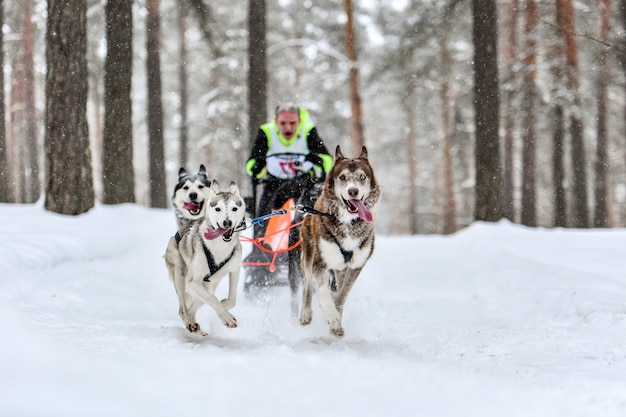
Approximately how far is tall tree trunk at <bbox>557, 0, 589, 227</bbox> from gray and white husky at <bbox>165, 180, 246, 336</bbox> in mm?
14428

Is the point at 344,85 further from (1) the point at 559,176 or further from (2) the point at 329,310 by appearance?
(2) the point at 329,310

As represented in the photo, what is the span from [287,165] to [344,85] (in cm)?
1777

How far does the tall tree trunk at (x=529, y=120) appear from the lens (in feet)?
55.6

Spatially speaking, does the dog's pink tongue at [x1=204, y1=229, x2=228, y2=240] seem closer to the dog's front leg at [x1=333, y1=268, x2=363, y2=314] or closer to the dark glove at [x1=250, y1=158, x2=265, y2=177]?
the dog's front leg at [x1=333, y1=268, x2=363, y2=314]

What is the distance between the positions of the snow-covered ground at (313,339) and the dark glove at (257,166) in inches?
61.7

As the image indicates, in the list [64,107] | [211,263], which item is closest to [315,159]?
[211,263]

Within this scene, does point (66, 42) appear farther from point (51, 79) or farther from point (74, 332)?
point (74, 332)

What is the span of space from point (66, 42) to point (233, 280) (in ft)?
18.8

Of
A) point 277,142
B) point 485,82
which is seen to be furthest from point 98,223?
point 485,82

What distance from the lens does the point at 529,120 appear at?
701 inches

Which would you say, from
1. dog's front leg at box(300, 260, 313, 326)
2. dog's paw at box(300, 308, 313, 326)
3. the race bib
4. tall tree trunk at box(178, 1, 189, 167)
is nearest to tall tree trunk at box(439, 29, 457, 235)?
tall tree trunk at box(178, 1, 189, 167)

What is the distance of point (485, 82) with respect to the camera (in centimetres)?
1153

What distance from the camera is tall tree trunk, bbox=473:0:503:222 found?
1152 centimetres

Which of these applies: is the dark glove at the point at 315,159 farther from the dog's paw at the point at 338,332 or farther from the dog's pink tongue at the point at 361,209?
the dog's paw at the point at 338,332
